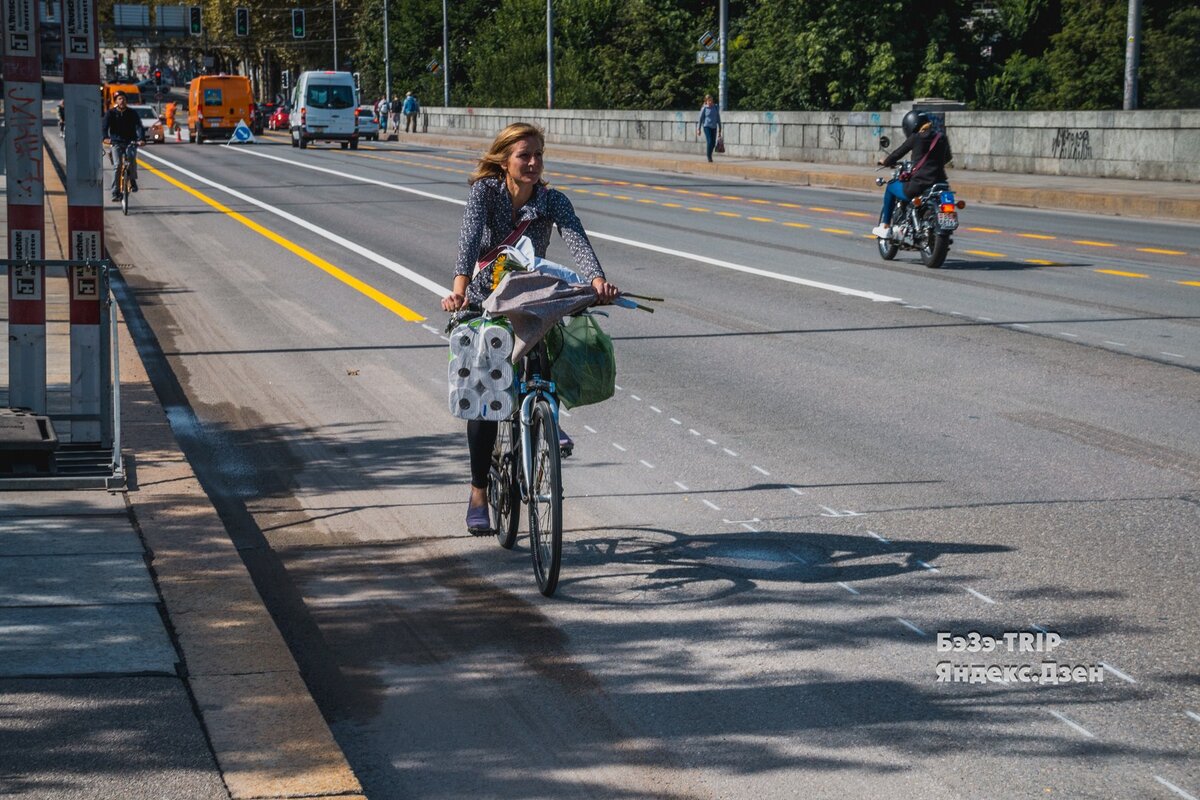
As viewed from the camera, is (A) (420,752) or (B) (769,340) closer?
(A) (420,752)

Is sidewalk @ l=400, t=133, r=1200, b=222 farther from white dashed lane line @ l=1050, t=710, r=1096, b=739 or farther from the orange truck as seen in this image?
the orange truck

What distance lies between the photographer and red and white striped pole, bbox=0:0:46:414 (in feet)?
27.0

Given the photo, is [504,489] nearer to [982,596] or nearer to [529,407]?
[529,407]

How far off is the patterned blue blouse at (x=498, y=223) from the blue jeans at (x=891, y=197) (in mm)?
11789

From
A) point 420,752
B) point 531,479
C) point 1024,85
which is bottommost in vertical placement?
point 420,752

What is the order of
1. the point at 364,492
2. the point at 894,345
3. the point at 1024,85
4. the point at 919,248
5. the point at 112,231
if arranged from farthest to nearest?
the point at 1024,85 → the point at 112,231 → the point at 919,248 → the point at 894,345 → the point at 364,492

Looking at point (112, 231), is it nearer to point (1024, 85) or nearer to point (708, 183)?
point (708, 183)

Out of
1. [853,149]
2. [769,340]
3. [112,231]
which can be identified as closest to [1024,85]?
[853,149]

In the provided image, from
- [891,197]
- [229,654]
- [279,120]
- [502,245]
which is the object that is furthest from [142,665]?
[279,120]

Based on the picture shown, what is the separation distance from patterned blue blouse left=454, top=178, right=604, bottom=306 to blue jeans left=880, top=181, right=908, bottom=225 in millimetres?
11789

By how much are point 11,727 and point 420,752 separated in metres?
1.09

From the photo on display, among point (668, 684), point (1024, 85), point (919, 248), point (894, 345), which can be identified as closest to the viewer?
point (668, 684)

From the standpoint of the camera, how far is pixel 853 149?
1646 inches

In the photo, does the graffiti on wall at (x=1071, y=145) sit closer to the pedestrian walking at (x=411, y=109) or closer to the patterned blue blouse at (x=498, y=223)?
the patterned blue blouse at (x=498, y=223)
